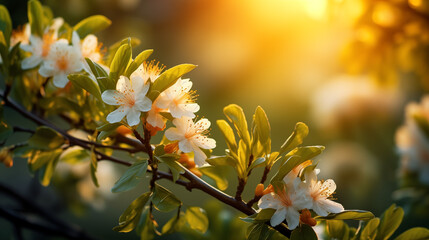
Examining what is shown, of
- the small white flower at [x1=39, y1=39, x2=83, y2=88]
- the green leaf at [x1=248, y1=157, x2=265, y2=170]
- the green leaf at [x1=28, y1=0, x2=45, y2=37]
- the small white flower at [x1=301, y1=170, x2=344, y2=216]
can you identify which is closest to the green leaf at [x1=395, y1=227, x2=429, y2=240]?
the small white flower at [x1=301, y1=170, x2=344, y2=216]

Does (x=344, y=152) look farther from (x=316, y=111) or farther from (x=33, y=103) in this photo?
(x=33, y=103)

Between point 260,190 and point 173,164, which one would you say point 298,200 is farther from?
point 173,164

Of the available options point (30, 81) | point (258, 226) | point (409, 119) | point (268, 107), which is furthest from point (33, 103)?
point (268, 107)

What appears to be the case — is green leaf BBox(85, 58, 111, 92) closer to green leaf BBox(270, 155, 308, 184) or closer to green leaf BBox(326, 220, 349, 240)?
green leaf BBox(270, 155, 308, 184)

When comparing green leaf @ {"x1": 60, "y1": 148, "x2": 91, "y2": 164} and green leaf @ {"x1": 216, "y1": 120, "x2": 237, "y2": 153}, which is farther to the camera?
green leaf @ {"x1": 60, "y1": 148, "x2": 91, "y2": 164}

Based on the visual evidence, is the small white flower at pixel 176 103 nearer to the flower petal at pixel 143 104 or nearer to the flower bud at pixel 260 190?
the flower petal at pixel 143 104
